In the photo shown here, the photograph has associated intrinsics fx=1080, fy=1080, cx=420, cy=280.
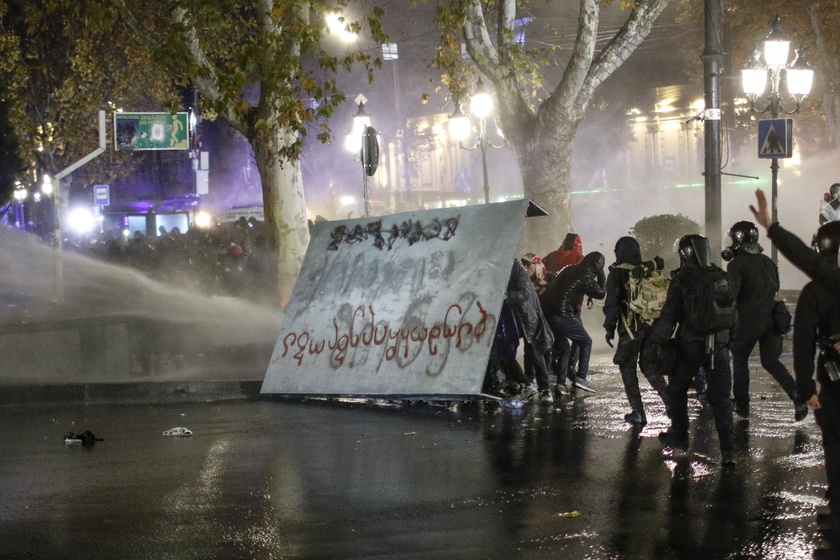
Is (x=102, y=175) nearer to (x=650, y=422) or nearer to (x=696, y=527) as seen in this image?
(x=650, y=422)

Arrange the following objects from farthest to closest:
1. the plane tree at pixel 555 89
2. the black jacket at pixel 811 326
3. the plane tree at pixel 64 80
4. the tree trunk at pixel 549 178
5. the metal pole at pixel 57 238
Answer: the plane tree at pixel 64 80
the metal pole at pixel 57 238
the tree trunk at pixel 549 178
the plane tree at pixel 555 89
the black jacket at pixel 811 326

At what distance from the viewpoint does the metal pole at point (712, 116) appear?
14391 millimetres

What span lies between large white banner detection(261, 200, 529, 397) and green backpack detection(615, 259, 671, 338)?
1.44 m

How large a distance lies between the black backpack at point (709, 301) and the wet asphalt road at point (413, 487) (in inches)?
37.8

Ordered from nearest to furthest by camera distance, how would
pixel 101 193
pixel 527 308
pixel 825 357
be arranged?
pixel 825 357
pixel 527 308
pixel 101 193

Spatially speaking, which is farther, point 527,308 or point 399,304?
point 399,304

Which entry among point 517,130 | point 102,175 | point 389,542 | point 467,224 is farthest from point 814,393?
point 102,175

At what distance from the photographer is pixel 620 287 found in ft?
29.3

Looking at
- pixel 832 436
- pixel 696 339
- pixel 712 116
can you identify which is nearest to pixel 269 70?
pixel 712 116

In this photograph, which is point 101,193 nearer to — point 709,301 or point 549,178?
point 549,178

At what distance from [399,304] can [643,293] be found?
9.70ft

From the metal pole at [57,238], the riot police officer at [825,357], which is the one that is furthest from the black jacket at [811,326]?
the metal pole at [57,238]

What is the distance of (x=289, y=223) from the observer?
1609 cm

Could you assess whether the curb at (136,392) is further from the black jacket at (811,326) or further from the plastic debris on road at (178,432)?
the black jacket at (811,326)
